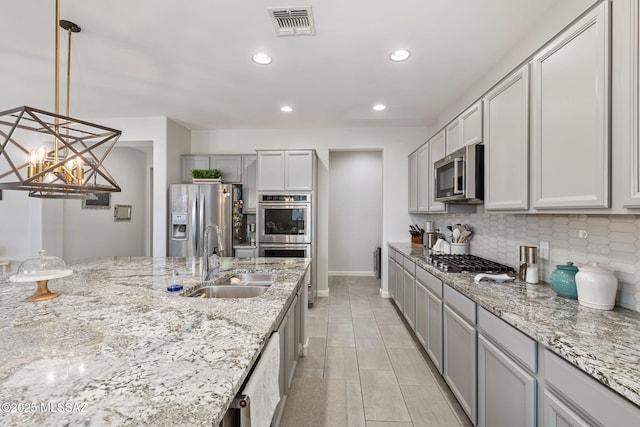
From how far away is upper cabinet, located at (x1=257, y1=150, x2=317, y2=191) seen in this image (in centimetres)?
407

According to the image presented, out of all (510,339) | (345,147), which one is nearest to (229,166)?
(345,147)

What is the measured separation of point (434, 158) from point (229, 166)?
3033mm

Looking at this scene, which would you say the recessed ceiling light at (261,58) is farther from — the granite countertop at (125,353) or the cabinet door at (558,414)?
the cabinet door at (558,414)

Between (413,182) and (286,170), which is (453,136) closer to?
(413,182)

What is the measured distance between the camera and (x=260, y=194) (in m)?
4.09

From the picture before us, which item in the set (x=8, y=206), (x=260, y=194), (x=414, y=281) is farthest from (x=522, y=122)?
(x=8, y=206)

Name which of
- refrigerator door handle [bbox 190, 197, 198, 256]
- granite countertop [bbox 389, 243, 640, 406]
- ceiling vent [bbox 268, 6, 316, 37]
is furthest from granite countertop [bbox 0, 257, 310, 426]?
refrigerator door handle [bbox 190, 197, 198, 256]

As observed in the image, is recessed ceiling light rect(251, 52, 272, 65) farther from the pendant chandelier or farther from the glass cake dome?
the glass cake dome

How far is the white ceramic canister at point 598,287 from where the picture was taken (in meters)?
1.34

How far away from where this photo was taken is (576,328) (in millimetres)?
1149

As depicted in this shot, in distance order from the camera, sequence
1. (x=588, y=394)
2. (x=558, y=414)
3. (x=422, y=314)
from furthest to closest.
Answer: (x=422, y=314) < (x=558, y=414) < (x=588, y=394)

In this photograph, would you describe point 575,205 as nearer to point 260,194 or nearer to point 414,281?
point 414,281

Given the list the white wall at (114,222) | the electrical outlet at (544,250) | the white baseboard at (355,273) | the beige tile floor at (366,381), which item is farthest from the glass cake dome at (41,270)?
the white baseboard at (355,273)

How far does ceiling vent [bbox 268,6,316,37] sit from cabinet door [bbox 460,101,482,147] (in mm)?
1412
